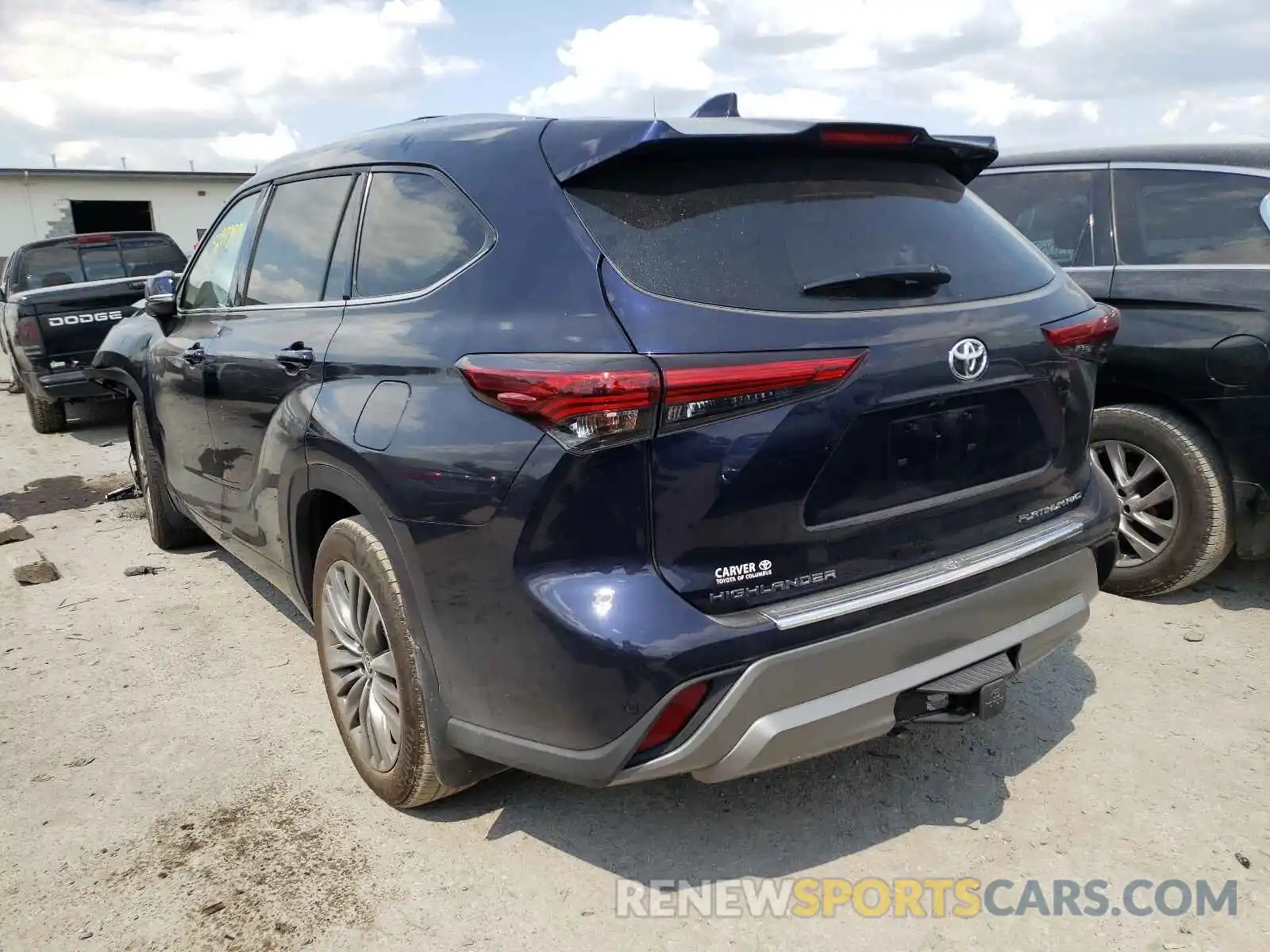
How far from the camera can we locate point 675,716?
6.98 feet

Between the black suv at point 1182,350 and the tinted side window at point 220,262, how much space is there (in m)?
3.55

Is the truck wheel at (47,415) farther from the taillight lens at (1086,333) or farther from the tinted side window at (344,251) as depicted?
the taillight lens at (1086,333)

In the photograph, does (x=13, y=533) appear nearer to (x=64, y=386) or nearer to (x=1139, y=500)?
(x=64, y=386)

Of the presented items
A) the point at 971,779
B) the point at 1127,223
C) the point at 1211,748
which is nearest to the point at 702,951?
the point at 971,779

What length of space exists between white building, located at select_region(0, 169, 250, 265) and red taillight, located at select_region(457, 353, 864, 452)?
2631 cm

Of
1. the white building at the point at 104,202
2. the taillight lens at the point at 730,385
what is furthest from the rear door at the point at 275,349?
the white building at the point at 104,202

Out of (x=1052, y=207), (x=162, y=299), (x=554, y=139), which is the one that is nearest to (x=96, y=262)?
(x=162, y=299)

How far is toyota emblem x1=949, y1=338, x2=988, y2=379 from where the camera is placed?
2361 millimetres

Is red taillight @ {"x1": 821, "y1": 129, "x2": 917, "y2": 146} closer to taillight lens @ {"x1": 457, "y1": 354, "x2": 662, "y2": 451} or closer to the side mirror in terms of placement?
taillight lens @ {"x1": 457, "y1": 354, "x2": 662, "y2": 451}

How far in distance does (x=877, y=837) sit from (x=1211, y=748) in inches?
47.6

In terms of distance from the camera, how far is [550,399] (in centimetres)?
211

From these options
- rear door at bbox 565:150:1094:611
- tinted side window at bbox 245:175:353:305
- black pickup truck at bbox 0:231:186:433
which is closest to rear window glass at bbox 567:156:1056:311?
rear door at bbox 565:150:1094:611

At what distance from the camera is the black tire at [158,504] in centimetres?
521

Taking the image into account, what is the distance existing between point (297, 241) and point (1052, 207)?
339 cm
